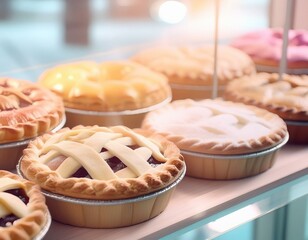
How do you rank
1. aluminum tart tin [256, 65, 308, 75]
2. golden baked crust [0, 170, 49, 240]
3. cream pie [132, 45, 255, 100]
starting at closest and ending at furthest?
golden baked crust [0, 170, 49, 240] → cream pie [132, 45, 255, 100] → aluminum tart tin [256, 65, 308, 75]

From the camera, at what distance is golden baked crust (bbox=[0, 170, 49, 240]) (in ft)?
2.80

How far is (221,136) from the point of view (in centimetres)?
125

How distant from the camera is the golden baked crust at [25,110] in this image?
1.18 meters

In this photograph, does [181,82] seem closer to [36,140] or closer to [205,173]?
[205,173]

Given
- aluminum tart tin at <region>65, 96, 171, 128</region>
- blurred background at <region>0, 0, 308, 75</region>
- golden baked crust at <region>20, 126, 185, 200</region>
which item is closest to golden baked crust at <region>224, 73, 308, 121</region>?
aluminum tart tin at <region>65, 96, 171, 128</region>

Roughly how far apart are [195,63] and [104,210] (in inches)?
30.6

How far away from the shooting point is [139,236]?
102 centimetres

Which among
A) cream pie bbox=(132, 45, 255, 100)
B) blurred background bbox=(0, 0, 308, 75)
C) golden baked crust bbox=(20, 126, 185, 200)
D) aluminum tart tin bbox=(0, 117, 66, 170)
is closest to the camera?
golden baked crust bbox=(20, 126, 185, 200)

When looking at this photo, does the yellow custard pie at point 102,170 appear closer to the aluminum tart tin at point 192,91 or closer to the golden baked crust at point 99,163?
the golden baked crust at point 99,163

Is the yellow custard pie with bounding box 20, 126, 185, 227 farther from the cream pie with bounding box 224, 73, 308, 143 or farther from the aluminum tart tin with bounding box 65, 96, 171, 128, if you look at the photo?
the cream pie with bounding box 224, 73, 308, 143

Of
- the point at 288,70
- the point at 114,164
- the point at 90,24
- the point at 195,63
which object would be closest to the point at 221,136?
the point at 114,164

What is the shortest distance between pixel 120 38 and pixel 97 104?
347 centimetres

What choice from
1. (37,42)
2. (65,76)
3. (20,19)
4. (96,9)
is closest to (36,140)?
(65,76)

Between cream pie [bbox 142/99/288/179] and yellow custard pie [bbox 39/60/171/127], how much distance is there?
0.27ft
